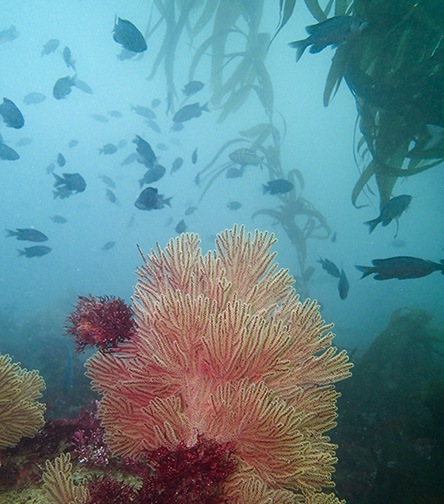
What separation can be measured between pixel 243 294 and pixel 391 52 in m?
5.65

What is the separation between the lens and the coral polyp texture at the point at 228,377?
2.04 metres

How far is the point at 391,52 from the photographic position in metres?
5.24

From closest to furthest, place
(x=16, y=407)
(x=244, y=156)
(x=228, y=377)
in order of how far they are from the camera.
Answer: (x=228, y=377) → (x=16, y=407) → (x=244, y=156)

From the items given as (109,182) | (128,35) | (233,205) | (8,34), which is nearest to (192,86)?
(128,35)

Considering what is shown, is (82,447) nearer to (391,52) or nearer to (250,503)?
(250,503)

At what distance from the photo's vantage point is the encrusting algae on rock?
199 cm

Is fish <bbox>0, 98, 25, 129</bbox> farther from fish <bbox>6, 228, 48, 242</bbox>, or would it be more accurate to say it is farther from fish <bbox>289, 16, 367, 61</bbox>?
fish <bbox>289, 16, 367, 61</bbox>

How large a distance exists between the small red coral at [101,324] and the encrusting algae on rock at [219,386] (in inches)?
3.2

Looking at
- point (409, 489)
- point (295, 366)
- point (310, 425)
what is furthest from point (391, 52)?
point (409, 489)

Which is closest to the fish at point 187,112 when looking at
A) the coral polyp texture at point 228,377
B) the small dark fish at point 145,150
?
the small dark fish at point 145,150

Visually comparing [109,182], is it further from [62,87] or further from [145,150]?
[145,150]

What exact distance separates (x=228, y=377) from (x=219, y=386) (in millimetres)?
145

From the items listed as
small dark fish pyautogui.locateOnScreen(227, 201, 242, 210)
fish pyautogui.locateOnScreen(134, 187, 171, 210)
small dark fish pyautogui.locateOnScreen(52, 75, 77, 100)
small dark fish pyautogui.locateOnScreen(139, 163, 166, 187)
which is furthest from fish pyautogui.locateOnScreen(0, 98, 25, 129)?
small dark fish pyautogui.locateOnScreen(227, 201, 242, 210)

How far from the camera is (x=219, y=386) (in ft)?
6.84
